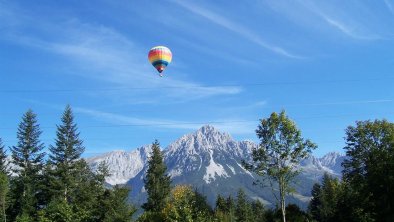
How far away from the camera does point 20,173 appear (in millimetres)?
83812

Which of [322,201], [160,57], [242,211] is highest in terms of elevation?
[160,57]

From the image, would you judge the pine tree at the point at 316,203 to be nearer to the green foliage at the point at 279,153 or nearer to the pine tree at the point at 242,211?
the pine tree at the point at 242,211

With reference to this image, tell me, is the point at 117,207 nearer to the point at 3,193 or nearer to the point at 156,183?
the point at 156,183

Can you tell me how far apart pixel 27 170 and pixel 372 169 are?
6039 centimetres

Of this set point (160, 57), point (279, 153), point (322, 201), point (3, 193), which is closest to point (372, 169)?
point (279, 153)

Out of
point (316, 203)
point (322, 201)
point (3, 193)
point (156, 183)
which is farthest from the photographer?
point (316, 203)

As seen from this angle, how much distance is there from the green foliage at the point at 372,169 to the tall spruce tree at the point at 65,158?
152ft

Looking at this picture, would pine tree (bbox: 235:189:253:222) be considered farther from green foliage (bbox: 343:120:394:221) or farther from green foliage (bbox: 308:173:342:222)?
green foliage (bbox: 343:120:394:221)

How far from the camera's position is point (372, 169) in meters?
57.7

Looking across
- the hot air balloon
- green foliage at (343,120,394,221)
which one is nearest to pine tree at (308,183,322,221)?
green foliage at (343,120,394,221)

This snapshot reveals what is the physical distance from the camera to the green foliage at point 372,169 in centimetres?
5562

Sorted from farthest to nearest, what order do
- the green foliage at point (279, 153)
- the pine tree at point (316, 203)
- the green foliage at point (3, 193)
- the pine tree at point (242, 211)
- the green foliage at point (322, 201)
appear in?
the pine tree at point (242, 211) → the pine tree at point (316, 203) → the green foliage at point (322, 201) → the green foliage at point (3, 193) → the green foliage at point (279, 153)

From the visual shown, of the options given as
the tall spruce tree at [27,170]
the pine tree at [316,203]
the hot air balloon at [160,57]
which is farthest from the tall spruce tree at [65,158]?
the pine tree at [316,203]

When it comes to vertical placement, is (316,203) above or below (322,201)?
above
